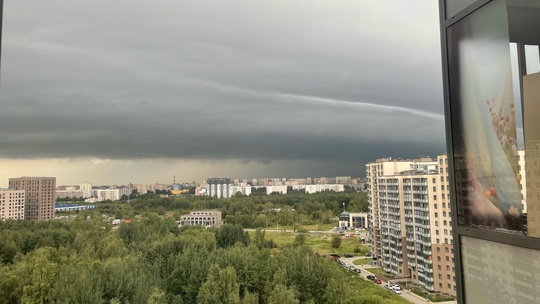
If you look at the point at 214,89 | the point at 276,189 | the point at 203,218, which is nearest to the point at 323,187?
the point at 276,189

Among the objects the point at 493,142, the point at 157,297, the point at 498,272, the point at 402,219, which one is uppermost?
the point at 493,142

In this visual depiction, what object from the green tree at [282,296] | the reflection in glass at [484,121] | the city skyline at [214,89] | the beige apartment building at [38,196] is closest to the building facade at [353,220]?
the city skyline at [214,89]

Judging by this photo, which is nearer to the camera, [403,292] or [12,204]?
[12,204]

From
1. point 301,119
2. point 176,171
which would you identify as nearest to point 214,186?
point 176,171

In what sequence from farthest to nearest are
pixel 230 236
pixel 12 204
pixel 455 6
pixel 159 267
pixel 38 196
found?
pixel 230 236
pixel 159 267
pixel 38 196
pixel 12 204
pixel 455 6

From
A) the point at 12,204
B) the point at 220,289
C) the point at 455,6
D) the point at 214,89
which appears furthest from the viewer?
the point at 220,289

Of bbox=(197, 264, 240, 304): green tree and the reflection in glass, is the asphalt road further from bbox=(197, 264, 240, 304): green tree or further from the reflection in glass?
the reflection in glass

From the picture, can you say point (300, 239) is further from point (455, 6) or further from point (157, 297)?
point (455, 6)

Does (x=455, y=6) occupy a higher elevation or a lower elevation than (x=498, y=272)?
higher
